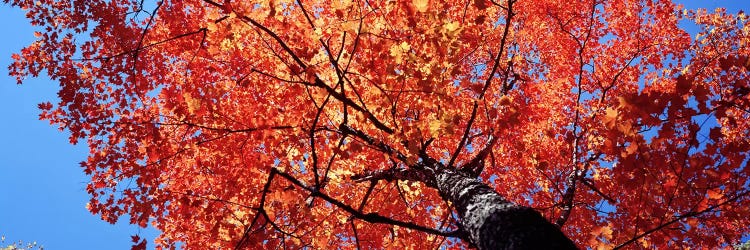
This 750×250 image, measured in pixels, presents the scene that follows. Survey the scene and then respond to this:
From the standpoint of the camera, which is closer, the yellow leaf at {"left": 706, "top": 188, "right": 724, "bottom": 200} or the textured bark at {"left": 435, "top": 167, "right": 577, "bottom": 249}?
the textured bark at {"left": 435, "top": 167, "right": 577, "bottom": 249}

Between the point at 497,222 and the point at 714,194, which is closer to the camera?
the point at 497,222

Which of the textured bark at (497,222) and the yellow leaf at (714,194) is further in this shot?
the yellow leaf at (714,194)

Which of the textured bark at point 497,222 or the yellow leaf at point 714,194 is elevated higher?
the yellow leaf at point 714,194

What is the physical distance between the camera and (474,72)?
15094 millimetres

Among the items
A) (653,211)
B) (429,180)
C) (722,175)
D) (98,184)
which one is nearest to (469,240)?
(429,180)

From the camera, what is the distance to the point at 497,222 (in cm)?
362

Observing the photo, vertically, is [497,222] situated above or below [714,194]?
below

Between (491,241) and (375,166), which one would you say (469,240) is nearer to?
(491,241)

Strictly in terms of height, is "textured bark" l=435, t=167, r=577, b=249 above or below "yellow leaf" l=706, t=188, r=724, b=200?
below

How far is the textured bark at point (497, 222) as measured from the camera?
3033 mm

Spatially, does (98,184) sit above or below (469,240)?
above

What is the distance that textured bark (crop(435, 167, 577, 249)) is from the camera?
3033mm

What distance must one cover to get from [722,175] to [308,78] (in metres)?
5.02

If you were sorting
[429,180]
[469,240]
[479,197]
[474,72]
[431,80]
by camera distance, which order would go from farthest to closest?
[474,72] → [429,180] → [431,80] → [479,197] → [469,240]
